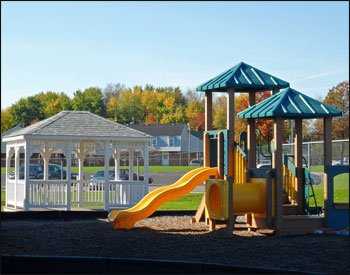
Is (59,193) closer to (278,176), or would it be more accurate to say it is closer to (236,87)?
(236,87)

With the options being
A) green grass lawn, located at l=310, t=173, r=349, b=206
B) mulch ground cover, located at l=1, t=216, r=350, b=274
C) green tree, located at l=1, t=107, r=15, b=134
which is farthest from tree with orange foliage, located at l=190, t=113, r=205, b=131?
mulch ground cover, located at l=1, t=216, r=350, b=274

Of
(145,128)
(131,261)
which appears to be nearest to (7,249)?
(131,261)

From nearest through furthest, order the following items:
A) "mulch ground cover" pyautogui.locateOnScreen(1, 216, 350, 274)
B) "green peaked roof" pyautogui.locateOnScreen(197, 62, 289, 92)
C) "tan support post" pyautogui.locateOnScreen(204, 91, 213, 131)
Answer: "mulch ground cover" pyautogui.locateOnScreen(1, 216, 350, 274)
"green peaked roof" pyautogui.locateOnScreen(197, 62, 289, 92)
"tan support post" pyautogui.locateOnScreen(204, 91, 213, 131)

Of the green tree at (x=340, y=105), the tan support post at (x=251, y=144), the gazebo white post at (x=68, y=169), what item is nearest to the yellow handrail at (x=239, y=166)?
the tan support post at (x=251, y=144)

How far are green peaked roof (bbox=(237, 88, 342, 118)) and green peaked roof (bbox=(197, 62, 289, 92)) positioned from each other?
3.32ft

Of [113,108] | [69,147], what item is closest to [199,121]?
[113,108]

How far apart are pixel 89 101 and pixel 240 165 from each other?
220 feet

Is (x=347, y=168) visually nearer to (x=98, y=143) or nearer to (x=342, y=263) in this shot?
(x=342, y=263)

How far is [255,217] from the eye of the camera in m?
12.9

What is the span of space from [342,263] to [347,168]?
3.85 meters

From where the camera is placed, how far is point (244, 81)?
14.0 m

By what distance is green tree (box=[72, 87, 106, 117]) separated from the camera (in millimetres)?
78500

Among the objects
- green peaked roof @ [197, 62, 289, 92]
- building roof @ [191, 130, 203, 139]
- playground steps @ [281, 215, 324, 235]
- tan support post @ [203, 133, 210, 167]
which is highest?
building roof @ [191, 130, 203, 139]

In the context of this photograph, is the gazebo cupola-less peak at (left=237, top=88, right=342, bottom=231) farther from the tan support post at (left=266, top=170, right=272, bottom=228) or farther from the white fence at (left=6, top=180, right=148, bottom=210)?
the white fence at (left=6, top=180, right=148, bottom=210)
